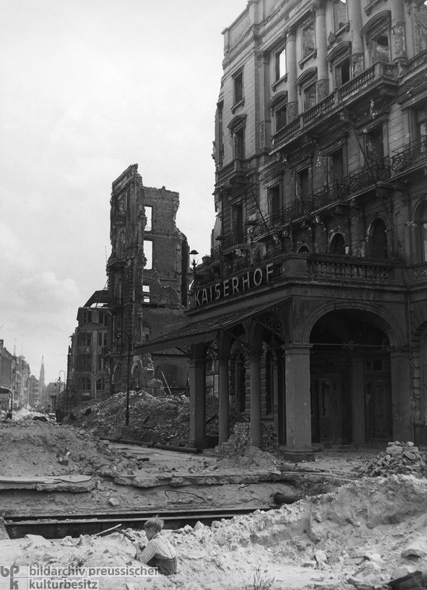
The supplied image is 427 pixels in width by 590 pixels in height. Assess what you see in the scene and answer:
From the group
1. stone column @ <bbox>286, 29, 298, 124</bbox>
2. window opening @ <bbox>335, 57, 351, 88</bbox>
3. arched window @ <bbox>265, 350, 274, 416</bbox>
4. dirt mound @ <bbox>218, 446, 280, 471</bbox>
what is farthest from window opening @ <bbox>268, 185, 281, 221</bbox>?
dirt mound @ <bbox>218, 446, 280, 471</bbox>

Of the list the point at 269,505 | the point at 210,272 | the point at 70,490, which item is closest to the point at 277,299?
the point at 269,505

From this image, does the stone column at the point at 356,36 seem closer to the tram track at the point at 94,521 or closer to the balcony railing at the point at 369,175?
the balcony railing at the point at 369,175

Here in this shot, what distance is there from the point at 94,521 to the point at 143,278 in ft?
193

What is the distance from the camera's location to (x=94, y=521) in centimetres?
1639

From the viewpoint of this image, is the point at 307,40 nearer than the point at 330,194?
No

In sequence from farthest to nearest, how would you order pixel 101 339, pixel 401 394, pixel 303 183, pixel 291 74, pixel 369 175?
1. pixel 101 339
2. pixel 291 74
3. pixel 303 183
4. pixel 369 175
5. pixel 401 394

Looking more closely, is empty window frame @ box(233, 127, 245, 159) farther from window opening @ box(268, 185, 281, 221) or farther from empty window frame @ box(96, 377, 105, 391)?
empty window frame @ box(96, 377, 105, 391)

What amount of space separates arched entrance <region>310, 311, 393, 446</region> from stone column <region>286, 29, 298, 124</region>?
11990 millimetres

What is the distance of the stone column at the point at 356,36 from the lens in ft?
99.3

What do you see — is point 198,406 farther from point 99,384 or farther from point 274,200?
point 99,384

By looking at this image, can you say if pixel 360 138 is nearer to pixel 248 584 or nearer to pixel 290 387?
pixel 290 387

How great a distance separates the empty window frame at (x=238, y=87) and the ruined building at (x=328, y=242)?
189 cm

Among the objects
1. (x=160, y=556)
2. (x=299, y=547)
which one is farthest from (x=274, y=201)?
(x=160, y=556)

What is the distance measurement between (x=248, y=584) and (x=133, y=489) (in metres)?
9.57
